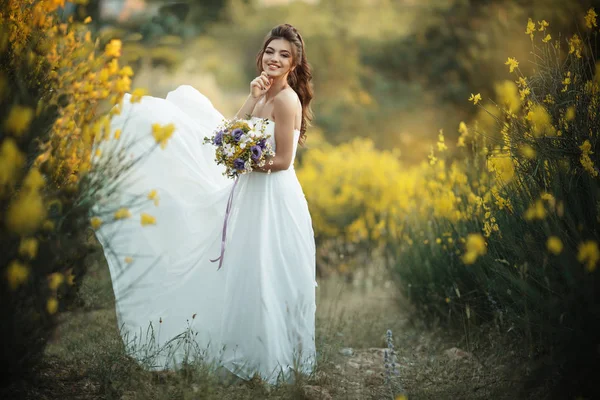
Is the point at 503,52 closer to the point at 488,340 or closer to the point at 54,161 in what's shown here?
the point at 488,340

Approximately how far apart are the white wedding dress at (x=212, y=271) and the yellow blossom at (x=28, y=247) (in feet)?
3.05

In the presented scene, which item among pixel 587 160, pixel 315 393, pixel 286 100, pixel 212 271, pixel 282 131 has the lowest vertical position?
pixel 315 393

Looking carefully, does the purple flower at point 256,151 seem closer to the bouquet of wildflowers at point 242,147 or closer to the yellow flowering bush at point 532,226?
the bouquet of wildflowers at point 242,147

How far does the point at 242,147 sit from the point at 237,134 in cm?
10

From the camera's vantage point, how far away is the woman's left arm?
368 centimetres

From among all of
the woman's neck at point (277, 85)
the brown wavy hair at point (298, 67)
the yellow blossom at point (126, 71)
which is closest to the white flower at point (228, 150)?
the woman's neck at point (277, 85)

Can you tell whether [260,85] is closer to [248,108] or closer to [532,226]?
[248,108]

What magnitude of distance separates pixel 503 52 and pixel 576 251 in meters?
11.5

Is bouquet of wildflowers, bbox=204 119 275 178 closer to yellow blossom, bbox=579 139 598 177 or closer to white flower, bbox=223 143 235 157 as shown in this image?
white flower, bbox=223 143 235 157

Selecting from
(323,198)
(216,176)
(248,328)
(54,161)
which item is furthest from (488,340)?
(323,198)

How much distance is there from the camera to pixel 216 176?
430 cm

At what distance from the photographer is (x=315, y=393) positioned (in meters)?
3.38

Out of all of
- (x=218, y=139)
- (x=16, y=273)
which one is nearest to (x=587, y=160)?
(x=218, y=139)

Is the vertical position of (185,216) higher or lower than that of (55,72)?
lower
